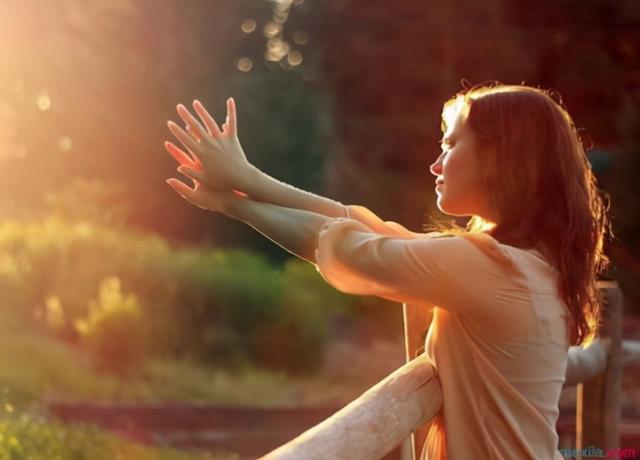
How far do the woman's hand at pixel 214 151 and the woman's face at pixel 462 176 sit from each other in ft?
1.01

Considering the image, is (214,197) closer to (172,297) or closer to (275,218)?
(275,218)

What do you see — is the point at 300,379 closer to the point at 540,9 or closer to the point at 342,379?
the point at 342,379

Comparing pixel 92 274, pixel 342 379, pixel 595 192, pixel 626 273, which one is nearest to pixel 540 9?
pixel 626 273

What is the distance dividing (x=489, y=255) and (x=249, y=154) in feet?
37.7

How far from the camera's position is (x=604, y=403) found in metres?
3.64

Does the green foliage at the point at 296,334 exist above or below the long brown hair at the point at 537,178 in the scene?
below

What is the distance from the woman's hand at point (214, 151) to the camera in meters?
1.70

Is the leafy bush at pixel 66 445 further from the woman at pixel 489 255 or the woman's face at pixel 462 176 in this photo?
the woman's face at pixel 462 176

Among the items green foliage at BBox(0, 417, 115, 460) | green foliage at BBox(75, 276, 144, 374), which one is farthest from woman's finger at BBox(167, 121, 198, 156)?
green foliage at BBox(75, 276, 144, 374)

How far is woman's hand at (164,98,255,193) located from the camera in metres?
1.70

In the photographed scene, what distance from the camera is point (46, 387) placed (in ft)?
27.8

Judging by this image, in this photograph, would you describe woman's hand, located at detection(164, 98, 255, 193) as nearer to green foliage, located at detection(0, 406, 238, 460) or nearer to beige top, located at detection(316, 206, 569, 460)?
beige top, located at detection(316, 206, 569, 460)

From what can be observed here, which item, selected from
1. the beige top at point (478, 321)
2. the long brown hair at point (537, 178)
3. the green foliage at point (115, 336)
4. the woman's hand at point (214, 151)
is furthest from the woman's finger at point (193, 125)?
the green foliage at point (115, 336)

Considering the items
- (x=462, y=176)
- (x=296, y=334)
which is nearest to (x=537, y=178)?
(x=462, y=176)
